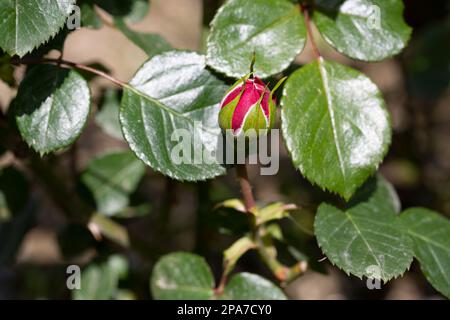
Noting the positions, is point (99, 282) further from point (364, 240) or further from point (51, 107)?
point (364, 240)

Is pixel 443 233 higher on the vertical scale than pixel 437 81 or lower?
higher

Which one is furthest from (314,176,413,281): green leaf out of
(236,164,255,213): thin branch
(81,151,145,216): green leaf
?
(81,151,145,216): green leaf

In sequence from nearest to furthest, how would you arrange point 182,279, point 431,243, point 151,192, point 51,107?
point 51,107
point 431,243
point 182,279
point 151,192

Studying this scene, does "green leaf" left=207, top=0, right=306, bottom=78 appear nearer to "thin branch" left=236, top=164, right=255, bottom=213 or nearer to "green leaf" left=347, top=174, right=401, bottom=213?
"thin branch" left=236, top=164, right=255, bottom=213

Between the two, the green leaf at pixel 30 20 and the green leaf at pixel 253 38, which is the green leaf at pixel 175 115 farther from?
the green leaf at pixel 30 20

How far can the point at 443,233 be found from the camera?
103cm

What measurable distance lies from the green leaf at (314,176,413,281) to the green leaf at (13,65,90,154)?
0.37m

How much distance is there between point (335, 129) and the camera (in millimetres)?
869

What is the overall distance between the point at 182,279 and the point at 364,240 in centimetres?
36

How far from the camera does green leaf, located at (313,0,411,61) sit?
93 cm

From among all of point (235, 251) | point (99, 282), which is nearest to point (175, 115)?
point (235, 251)
